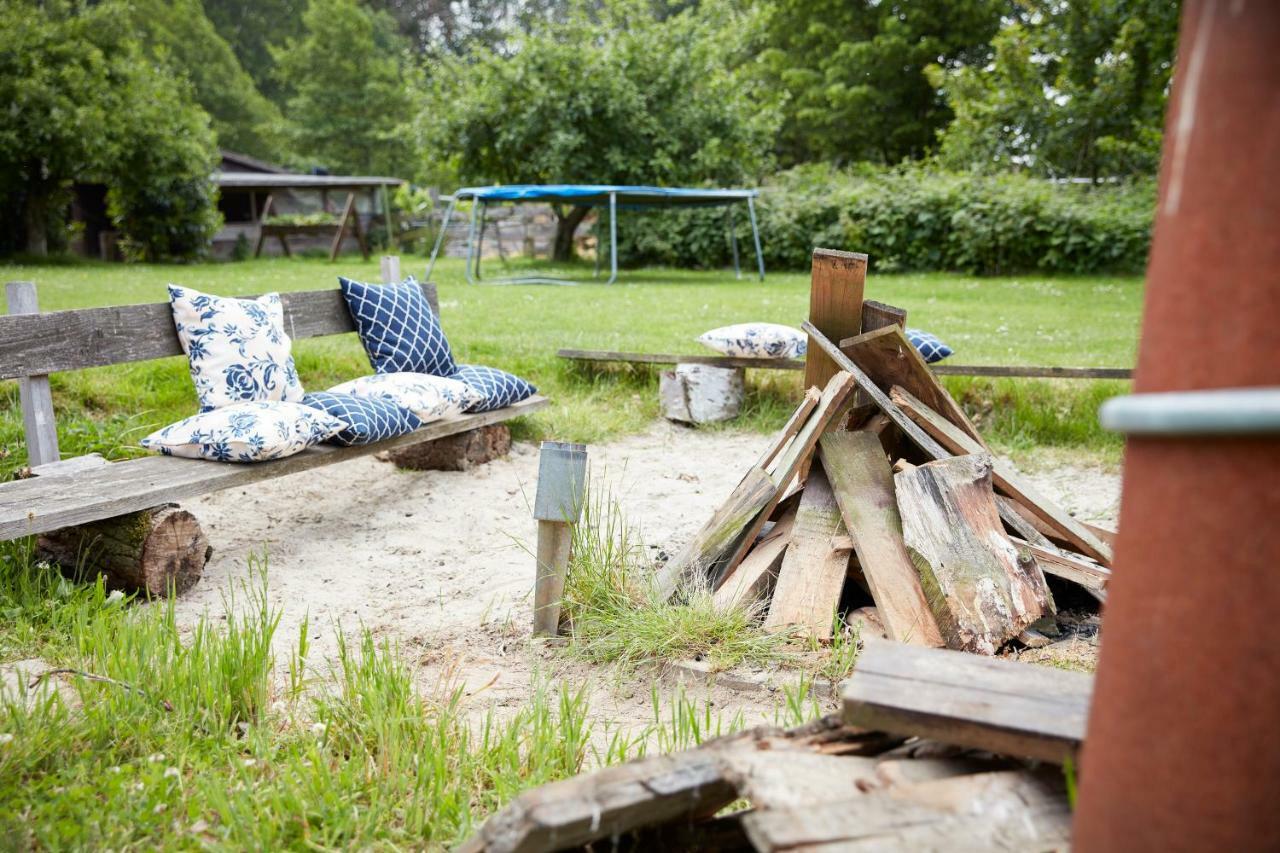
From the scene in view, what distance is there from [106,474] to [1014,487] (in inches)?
127

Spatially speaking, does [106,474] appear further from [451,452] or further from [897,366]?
[897,366]

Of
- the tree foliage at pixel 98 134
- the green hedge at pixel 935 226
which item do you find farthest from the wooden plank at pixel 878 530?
the tree foliage at pixel 98 134

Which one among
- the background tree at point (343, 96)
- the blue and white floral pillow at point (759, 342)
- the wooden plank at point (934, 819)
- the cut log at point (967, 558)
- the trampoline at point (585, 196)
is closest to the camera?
the wooden plank at point (934, 819)

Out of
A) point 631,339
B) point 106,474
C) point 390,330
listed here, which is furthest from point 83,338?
point 631,339

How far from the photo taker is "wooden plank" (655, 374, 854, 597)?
10.8ft

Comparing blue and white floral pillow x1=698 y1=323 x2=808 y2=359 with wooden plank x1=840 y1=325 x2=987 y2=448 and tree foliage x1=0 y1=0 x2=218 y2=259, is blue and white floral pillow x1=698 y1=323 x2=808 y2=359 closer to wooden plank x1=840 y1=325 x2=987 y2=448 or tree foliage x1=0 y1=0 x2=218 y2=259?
wooden plank x1=840 y1=325 x2=987 y2=448

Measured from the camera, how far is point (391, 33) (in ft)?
149

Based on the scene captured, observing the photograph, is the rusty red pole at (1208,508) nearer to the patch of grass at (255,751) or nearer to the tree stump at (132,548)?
the patch of grass at (255,751)

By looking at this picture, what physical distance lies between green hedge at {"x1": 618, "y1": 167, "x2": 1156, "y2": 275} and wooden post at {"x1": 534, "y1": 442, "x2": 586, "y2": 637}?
43.7 ft

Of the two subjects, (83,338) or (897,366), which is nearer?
(897,366)

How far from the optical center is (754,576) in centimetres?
324

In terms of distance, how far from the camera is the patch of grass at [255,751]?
1963 mm

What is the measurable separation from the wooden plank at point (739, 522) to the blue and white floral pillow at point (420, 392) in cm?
183

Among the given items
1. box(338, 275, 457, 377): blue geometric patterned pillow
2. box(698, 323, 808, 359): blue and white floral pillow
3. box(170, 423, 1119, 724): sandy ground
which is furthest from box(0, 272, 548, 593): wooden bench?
box(698, 323, 808, 359): blue and white floral pillow
